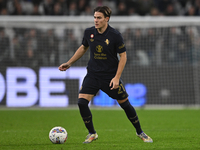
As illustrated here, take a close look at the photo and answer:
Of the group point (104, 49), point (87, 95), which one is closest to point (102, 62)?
point (104, 49)

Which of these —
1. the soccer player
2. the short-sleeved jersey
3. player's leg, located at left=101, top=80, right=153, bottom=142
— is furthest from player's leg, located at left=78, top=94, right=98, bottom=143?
the short-sleeved jersey

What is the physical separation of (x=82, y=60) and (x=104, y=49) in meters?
6.86

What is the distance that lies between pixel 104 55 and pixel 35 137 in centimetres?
181

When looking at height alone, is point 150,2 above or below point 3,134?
above

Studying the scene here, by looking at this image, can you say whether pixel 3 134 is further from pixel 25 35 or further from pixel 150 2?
pixel 150 2

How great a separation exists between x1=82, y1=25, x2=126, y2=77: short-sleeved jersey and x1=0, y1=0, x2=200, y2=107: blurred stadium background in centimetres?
646

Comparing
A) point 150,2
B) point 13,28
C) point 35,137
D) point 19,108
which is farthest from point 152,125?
point 150,2

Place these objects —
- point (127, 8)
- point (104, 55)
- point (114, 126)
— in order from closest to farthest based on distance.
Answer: point (104, 55), point (114, 126), point (127, 8)

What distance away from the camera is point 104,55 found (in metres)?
4.97

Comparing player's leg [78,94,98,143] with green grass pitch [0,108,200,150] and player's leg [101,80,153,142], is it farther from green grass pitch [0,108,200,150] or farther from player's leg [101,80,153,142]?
player's leg [101,80,153,142]

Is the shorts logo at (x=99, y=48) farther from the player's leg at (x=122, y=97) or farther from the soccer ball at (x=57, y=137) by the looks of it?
the soccer ball at (x=57, y=137)

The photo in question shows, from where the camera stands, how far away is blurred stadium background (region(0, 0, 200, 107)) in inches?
451

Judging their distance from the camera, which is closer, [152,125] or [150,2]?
[152,125]

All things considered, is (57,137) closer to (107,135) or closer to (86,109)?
(86,109)
